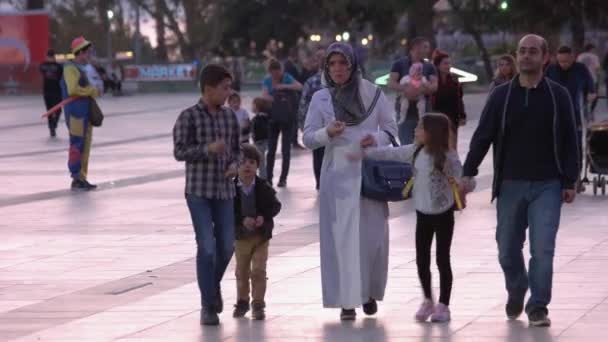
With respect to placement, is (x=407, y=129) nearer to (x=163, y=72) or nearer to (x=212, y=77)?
(x=212, y=77)

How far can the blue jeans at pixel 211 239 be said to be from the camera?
31.3 feet

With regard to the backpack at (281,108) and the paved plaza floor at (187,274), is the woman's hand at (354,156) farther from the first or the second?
the backpack at (281,108)

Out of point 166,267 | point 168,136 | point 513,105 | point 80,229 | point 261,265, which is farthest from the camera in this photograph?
point 168,136

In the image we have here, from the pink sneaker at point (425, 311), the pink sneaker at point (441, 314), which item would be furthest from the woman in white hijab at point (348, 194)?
the pink sneaker at point (441, 314)

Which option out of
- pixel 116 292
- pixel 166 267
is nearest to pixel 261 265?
Answer: pixel 116 292

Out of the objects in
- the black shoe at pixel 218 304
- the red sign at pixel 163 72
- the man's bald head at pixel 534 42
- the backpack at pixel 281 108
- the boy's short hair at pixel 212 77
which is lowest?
the red sign at pixel 163 72

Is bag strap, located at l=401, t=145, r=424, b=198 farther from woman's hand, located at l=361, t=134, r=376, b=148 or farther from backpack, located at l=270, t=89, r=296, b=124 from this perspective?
backpack, located at l=270, t=89, r=296, b=124

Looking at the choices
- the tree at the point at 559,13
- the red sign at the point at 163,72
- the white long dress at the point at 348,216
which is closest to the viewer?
the white long dress at the point at 348,216

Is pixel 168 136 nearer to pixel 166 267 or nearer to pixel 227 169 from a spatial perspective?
pixel 166 267

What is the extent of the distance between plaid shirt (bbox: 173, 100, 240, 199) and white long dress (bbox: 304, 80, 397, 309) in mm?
500

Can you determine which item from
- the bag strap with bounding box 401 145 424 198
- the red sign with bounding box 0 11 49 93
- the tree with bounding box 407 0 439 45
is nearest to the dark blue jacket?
the bag strap with bounding box 401 145 424 198

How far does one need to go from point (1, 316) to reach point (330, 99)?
2.40 metres

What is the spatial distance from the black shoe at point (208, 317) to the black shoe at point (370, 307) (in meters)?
0.89

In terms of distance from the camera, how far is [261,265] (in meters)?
9.98
